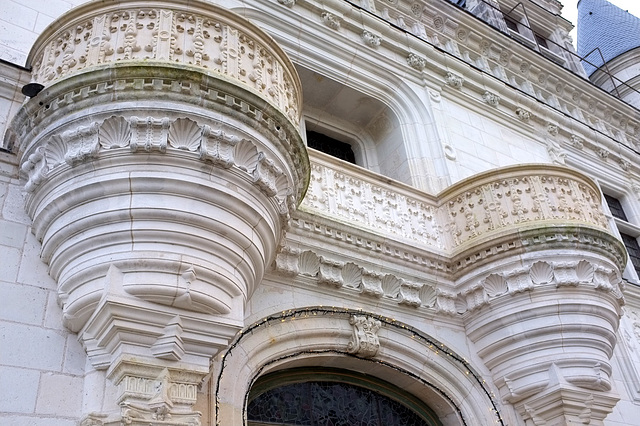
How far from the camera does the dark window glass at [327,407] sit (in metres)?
5.36

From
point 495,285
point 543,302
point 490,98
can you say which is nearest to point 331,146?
point 490,98

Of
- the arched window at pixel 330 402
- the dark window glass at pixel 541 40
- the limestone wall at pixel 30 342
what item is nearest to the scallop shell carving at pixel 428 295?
the arched window at pixel 330 402

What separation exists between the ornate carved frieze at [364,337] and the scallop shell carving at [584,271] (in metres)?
2.24

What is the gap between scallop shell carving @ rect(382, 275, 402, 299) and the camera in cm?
616

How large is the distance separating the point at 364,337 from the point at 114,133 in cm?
292

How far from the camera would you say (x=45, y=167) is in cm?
423

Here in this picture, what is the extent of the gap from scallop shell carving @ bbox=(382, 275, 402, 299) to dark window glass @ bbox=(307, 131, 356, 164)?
3234mm

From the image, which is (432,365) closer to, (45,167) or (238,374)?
(238,374)

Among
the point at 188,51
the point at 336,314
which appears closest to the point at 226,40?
the point at 188,51

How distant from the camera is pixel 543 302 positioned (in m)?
6.18

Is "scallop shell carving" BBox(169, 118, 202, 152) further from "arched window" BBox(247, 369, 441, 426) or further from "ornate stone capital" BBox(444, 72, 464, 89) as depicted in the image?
"ornate stone capital" BBox(444, 72, 464, 89)

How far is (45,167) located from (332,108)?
5.44 meters

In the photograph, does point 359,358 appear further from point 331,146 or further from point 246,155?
point 331,146

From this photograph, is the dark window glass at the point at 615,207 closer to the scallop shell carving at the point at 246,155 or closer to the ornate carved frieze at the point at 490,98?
the ornate carved frieze at the point at 490,98
